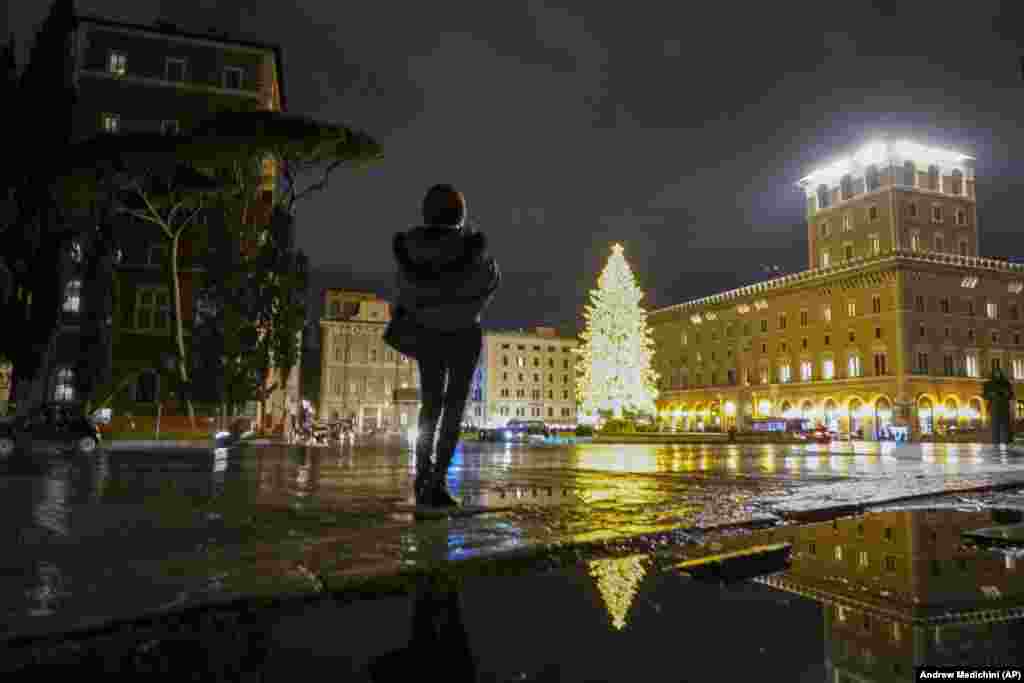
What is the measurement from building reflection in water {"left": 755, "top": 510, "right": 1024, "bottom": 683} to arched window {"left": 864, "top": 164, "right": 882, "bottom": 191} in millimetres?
72435

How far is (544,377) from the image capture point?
114m

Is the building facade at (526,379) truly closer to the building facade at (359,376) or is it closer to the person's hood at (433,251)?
the building facade at (359,376)

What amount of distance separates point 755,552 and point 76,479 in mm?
6660

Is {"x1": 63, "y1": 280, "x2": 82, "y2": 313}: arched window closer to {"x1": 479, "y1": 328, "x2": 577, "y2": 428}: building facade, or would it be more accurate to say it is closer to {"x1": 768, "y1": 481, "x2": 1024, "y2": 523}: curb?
{"x1": 768, "y1": 481, "x2": 1024, "y2": 523}: curb

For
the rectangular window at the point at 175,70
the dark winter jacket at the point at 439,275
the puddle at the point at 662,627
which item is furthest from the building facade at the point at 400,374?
the puddle at the point at 662,627

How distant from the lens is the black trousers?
13.9 ft

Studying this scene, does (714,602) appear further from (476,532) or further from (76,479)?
(76,479)

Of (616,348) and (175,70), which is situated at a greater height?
(175,70)

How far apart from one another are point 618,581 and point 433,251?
7.91 ft

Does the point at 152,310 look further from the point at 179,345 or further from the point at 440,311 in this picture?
the point at 440,311

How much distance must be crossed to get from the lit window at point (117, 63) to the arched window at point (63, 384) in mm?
15121

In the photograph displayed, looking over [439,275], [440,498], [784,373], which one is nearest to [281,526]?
[440,498]

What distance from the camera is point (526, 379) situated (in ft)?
370

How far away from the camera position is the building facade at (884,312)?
6022 cm
